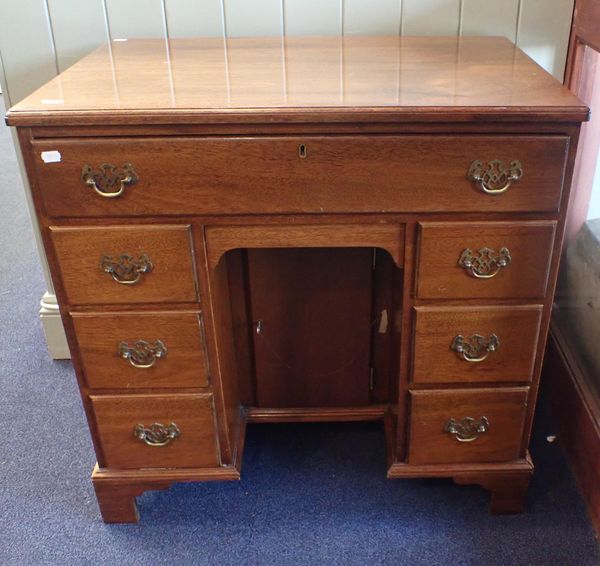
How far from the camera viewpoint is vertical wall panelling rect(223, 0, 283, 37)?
4.75ft

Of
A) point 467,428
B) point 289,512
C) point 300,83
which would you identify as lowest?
point 289,512

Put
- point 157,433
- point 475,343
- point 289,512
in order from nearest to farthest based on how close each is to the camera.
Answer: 1. point 475,343
2. point 157,433
3. point 289,512

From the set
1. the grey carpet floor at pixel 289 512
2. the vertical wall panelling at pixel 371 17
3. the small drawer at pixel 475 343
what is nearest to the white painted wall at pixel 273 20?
the vertical wall panelling at pixel 371 17

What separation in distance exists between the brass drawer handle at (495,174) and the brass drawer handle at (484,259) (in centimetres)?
11

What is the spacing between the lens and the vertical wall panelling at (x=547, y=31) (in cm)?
144

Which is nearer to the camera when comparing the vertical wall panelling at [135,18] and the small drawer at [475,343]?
the small drawer at [475,343]

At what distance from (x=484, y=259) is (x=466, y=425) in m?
0.36

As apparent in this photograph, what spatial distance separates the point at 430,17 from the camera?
57.3 inches

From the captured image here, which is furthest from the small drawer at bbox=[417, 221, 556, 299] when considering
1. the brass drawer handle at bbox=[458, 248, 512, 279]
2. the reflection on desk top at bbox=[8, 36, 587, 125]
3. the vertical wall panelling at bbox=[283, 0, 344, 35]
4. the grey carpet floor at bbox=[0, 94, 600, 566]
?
the vertical wall panelling at bbox=[283, 0, 344, 35]

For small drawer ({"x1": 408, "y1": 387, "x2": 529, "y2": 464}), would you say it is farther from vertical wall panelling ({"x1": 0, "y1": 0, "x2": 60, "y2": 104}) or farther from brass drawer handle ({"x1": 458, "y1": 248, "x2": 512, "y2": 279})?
vertical wall panelling ({"x1": 0, "y1": 0, "x2": 60, "y2": 104})

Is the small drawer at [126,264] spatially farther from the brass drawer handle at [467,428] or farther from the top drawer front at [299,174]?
the brass drawer handle at [467,428]

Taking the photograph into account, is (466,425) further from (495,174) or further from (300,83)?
(300,83)

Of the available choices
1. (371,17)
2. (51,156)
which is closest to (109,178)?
(51,156)

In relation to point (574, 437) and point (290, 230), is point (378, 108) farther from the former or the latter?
point (574, 437)
